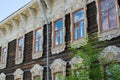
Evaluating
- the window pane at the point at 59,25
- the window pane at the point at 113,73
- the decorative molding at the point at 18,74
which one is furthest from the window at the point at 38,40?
the window pane at the point at 113,73

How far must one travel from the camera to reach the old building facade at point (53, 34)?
13984mm

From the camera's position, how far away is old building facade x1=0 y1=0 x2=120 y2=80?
1398cm

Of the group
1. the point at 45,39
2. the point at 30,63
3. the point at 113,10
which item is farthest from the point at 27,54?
the point at 113,10

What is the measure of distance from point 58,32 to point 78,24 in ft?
6.63

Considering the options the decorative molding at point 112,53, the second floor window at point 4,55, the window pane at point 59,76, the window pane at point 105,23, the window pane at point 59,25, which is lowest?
the window pane at point 59,76

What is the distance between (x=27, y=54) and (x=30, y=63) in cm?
99

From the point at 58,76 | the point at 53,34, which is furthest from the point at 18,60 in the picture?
the point at 58,76

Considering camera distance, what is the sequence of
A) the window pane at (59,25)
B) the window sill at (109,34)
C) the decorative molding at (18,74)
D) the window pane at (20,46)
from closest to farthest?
the window sill at (109,34) < the window pane at (59,25) < the decorative molding at (18,74) < the window pane at (20,46)

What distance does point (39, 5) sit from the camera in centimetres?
1912

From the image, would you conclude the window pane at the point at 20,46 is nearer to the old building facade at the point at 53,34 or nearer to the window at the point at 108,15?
the old building facade at the point at 53,34

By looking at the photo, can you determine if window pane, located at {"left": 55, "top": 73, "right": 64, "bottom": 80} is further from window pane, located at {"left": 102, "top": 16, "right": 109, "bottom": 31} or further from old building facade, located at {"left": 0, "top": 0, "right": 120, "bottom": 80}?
window pane, located at {"left": 102, "top": 16, "right": 109, "bottom": 31}

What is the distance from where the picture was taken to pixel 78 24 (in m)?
16.1

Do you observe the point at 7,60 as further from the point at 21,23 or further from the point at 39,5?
the point at 39,5

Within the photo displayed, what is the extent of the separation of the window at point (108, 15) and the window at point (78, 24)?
5.03 feet
